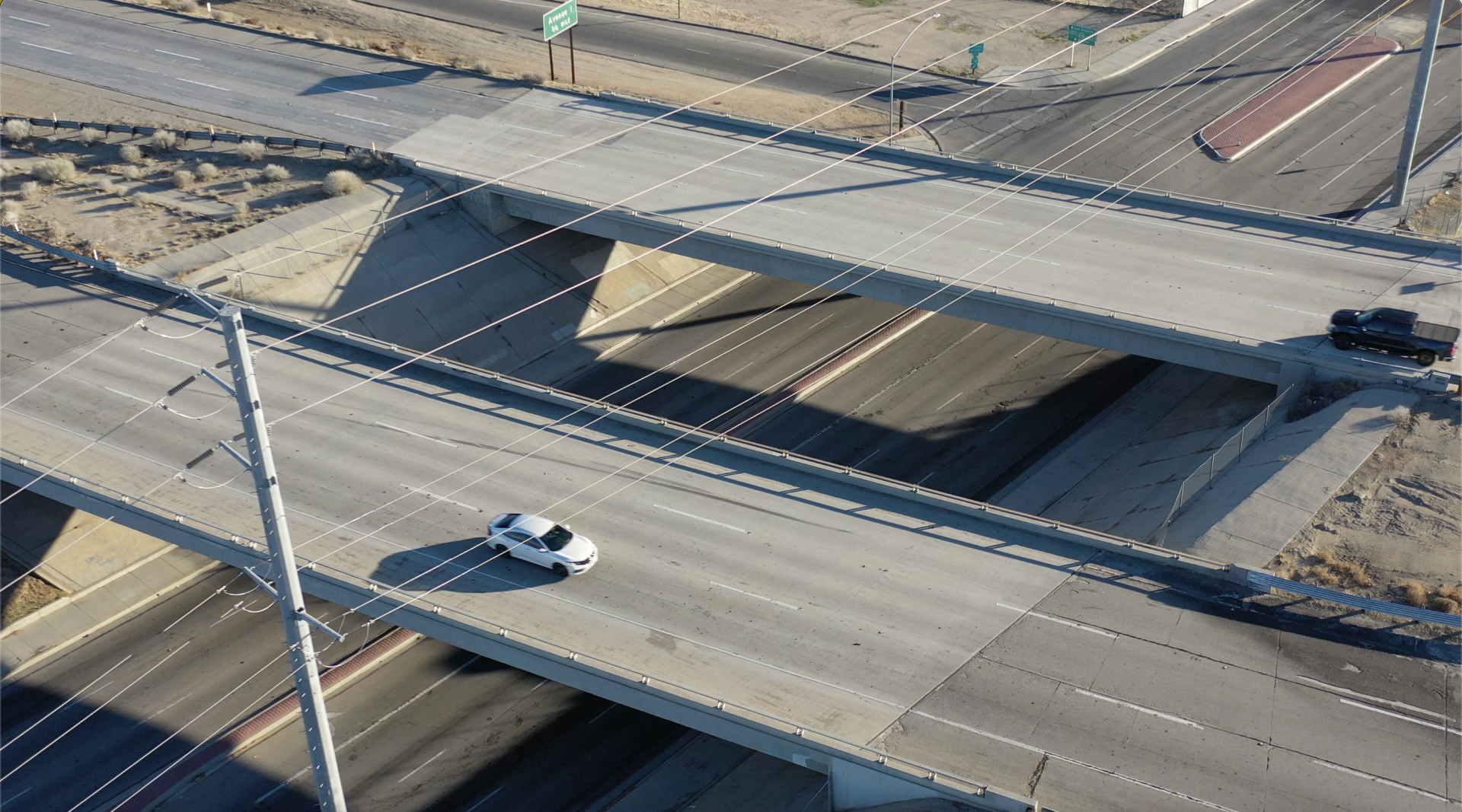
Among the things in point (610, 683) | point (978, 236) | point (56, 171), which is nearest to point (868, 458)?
point (978, 236)

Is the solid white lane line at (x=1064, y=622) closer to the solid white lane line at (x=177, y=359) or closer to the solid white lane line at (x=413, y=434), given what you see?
the solid white lane line at (x=413, y=434)

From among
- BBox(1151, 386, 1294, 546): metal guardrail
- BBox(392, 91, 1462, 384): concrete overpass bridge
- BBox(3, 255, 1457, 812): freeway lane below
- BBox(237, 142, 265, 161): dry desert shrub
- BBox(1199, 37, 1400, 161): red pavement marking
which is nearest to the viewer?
BBox(3, 255, 1457, 812): freeway lane below

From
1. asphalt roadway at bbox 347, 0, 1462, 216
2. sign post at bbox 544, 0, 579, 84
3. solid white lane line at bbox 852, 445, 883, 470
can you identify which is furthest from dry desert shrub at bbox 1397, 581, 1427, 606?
sign post at bbox 544, 0, 579, 84

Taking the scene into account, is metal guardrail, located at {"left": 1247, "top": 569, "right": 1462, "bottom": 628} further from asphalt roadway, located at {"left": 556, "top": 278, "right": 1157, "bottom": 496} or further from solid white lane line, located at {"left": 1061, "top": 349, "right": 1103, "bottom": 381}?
solid white lane line, located at {"left": 1061, "top": 349, "right": 1103, "bottom": 381}

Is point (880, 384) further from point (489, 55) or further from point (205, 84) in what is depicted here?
point (205, 84)

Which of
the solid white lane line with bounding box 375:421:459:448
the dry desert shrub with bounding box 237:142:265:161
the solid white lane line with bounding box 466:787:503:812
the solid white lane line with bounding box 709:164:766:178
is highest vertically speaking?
the dry desert shrub with bounding box 237:142:265:161

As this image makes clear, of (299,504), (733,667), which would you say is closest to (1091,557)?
(733,667)
